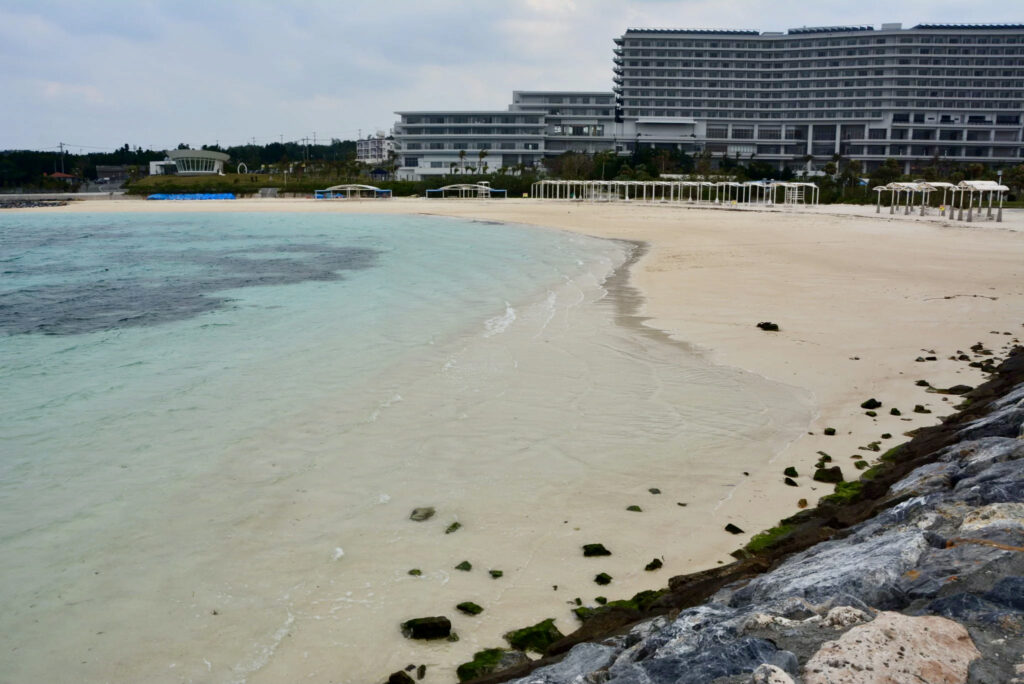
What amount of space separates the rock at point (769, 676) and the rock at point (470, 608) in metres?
2.45

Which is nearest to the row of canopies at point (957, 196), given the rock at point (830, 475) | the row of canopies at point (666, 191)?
the row of canopies at point (666, 191)

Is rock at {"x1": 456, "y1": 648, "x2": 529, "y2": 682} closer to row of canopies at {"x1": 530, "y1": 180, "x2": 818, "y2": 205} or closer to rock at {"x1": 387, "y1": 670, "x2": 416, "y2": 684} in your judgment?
rock at {"x1": 387, "y1": 670, "x2": 416, "y2": 684}

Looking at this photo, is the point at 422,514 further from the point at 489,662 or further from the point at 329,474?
the point at 489,662

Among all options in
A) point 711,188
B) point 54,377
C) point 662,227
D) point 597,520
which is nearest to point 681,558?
point 597,520

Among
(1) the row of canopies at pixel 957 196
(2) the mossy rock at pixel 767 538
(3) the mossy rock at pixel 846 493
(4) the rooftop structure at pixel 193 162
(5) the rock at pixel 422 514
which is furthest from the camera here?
(4) the rooftop structure at pixel 193 162

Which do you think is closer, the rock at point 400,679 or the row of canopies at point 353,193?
the rock at point 400,679

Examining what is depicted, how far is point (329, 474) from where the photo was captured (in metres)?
7.50

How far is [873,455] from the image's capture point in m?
7.34

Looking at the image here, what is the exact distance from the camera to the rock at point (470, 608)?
500 centimetres

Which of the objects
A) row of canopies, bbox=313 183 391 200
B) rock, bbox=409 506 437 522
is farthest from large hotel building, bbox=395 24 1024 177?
rock, bbox=409 506 437 522

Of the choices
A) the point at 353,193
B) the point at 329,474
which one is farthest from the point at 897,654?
the point at 353,193

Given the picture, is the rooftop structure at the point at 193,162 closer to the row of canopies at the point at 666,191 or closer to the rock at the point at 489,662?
the row of canopies at the point at 666,191

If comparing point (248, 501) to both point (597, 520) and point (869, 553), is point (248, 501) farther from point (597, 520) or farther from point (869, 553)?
point (869, 553)

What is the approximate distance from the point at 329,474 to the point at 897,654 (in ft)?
18.4
